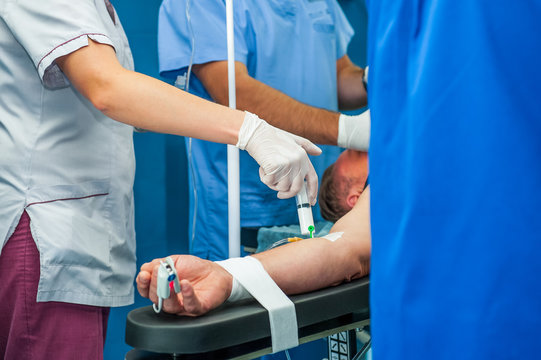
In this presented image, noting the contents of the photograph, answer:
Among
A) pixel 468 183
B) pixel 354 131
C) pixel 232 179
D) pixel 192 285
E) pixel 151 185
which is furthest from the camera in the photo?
pixel 151 185

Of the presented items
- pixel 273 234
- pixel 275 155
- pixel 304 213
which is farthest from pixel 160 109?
pixel 273 234

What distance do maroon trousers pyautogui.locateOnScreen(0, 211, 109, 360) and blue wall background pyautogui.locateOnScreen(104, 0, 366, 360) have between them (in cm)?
95

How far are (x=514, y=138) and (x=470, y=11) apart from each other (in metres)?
0.14

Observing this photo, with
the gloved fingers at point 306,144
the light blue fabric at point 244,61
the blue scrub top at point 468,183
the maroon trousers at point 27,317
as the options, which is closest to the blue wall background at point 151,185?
the light blue fabric at point 244,61

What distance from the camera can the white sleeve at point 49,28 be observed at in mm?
1031

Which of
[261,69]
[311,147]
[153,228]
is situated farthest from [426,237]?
[153,228]

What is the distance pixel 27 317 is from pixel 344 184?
3.20 ft

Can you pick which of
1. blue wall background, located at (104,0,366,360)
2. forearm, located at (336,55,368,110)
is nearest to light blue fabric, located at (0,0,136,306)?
blue wall background, located at (104,0,366,360)

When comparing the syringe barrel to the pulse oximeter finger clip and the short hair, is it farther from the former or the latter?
the short hair

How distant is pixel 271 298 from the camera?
0.86 meters

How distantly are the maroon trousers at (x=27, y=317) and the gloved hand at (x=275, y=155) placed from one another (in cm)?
48

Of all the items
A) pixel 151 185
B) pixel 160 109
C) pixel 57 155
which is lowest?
pixel 151 185

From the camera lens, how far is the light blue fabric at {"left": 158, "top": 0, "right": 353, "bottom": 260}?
67.9 inches

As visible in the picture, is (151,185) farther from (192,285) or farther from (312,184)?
(192,285)
